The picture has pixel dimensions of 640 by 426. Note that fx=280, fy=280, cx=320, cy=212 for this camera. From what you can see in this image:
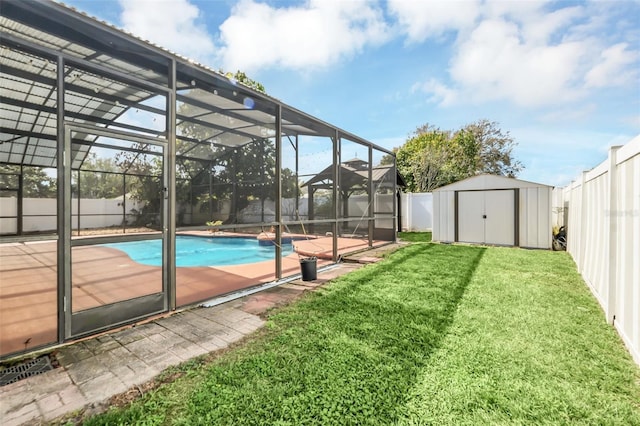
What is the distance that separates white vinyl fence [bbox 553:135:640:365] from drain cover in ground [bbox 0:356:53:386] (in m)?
4.80

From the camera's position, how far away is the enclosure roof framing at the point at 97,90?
2.71 m

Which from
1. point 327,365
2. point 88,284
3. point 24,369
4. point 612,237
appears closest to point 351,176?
point 612,237

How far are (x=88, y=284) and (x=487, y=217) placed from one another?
10.3 metres

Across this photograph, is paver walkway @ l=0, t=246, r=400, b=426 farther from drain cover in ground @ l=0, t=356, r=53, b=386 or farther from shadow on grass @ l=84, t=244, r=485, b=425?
shadow on grass @ l=84, t=244, r=485, b=425

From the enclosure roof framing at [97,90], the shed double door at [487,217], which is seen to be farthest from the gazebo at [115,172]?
the shed double door at [487,217]

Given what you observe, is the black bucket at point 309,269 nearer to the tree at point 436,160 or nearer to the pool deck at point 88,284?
the pool deck at point 88,284

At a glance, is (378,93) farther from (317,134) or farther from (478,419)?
(478,419)

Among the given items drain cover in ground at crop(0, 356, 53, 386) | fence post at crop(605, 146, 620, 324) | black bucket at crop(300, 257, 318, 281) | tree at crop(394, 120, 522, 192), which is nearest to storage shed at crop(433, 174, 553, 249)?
fence post at crop(605, 146, 620, 324)

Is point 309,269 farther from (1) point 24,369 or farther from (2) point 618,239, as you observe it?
(2) point 618,239

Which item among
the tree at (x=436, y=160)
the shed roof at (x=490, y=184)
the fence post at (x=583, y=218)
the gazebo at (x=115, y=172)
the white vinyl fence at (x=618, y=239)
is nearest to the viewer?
the white vinyl fence at (x=618, y=239)

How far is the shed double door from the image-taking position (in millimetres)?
9016

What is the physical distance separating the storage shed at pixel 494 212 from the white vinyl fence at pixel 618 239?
4795 mm

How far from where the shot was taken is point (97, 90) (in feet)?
15.1

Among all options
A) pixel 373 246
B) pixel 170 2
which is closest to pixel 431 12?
pixel 170 2
